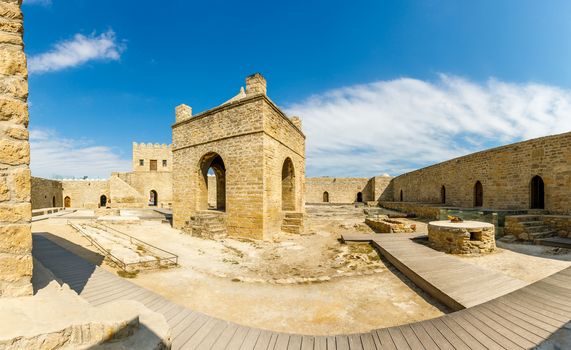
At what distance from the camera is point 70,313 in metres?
2.01

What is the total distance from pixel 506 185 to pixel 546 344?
12993mm

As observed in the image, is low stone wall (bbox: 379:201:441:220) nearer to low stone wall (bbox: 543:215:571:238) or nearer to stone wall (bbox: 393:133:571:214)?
stone wall (bbox: 393:133:571:214)

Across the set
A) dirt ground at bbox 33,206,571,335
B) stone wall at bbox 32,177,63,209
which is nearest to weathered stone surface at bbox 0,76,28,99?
dirt ground at bbox 33,206,571,335

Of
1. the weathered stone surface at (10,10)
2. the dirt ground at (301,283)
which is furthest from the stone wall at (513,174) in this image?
the weathered stone surface at (10,10)

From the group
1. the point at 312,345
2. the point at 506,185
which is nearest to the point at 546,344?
the point at 312,345

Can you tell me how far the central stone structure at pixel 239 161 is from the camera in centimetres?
1091

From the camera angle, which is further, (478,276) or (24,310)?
(478,276)

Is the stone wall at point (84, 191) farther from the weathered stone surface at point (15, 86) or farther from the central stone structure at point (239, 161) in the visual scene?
the weathered stone surface at point (15, 86)

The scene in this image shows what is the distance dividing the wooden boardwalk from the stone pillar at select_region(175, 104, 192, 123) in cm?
1157

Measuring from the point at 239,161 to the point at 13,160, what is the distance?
30.5 ft

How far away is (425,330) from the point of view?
342cm

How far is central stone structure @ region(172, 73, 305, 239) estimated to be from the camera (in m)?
10.9

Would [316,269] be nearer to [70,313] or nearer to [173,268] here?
[173,268]

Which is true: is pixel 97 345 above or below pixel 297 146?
below
